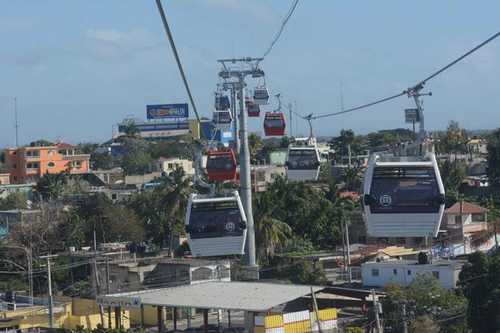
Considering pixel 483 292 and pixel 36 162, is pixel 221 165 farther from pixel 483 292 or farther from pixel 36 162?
pixel 36 162

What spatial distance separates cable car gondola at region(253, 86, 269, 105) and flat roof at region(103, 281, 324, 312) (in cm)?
719

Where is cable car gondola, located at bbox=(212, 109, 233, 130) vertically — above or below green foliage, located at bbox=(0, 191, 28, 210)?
above

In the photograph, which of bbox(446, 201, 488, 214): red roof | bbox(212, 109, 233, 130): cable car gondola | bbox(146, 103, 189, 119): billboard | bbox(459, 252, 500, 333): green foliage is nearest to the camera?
bbox(459, 252, 500, 333): green foliage

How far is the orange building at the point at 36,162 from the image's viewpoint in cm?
9538

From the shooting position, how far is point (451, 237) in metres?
57.8

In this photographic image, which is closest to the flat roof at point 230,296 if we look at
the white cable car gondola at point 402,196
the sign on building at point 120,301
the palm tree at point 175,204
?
the sign on building at point 120,301

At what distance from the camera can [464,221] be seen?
59.0 meters

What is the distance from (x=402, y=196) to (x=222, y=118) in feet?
75.6

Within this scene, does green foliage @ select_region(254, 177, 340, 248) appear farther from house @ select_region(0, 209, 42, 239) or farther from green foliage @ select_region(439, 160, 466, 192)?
green foliage @ select_region(439, 160, 466, 192)

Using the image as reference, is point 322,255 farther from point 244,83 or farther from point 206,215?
point 206,215

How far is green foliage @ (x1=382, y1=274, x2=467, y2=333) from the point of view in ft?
108

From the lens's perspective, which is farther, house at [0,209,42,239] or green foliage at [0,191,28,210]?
green foliage at [0,191,28,210]

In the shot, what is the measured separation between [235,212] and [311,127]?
11.5 m

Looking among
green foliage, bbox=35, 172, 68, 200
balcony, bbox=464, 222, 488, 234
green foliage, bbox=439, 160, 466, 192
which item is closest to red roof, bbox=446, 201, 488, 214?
balcony, bbox=464, 222, 488, 234
